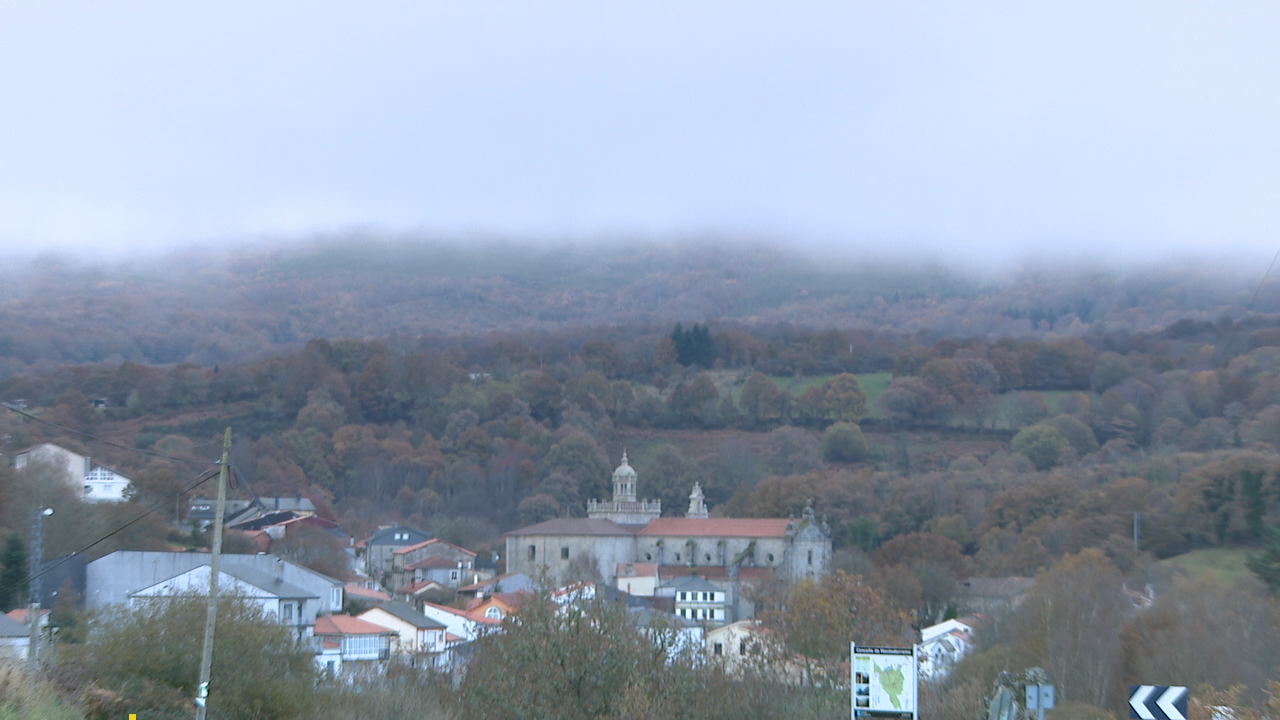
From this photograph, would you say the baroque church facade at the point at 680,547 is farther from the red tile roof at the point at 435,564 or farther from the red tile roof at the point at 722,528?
the red tile roof at the point at 435,564

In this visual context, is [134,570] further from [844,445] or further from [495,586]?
[844,445]

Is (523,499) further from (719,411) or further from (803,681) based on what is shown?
(803,681)

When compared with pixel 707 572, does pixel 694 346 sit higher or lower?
higher

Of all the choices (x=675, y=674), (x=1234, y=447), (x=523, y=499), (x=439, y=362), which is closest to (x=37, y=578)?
(x=675, y=674)

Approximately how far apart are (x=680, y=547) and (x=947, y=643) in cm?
3686

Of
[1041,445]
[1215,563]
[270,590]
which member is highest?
[270,590]

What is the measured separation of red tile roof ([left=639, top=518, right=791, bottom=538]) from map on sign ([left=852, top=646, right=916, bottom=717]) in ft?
229

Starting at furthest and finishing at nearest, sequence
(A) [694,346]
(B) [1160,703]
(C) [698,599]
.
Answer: (A) [694,346]
(C) [698,599]
(B) [1160,703]

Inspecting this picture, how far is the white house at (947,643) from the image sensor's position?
Result: 47903 mm

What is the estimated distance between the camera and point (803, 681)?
109 ft

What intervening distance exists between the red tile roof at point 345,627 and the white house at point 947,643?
19.4 metres

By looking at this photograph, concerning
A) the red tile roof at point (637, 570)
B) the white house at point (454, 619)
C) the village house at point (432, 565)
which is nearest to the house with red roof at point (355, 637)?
the white house at point (454, 619)

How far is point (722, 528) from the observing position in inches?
3521

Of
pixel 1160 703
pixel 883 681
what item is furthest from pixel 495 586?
pixel 1160 703
